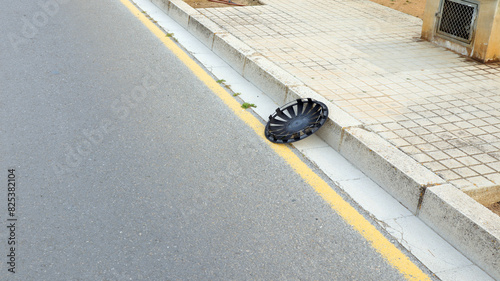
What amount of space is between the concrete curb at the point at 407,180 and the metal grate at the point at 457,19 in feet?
9.39

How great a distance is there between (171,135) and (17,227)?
185 centimetres

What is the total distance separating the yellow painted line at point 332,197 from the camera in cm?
355

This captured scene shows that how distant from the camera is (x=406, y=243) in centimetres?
375

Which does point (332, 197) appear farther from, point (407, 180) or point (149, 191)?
point (149, 191)

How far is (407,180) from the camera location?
4.12 meters

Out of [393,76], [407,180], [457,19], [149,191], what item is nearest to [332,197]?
[407,180]

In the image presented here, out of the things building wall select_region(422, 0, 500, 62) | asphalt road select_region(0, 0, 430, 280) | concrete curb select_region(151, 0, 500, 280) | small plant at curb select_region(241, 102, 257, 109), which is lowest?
asphalt road select_region(0, 0, 430, 280)

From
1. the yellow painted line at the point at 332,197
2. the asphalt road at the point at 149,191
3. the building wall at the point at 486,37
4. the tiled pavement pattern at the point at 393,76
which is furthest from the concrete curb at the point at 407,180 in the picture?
the building wall at the point at 486,37

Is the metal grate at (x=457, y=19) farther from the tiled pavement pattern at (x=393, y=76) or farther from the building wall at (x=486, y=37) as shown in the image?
the tiled pavement pattern at (x=393, y=76)

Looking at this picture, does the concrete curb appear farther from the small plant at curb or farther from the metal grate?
the metal grate

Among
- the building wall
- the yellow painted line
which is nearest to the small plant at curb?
the yellow painted line

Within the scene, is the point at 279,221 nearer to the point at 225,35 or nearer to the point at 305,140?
the point at 305,140

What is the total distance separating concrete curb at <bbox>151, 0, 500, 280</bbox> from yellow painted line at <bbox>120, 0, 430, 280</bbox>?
395mm

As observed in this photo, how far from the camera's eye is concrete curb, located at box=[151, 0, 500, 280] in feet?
11.6
